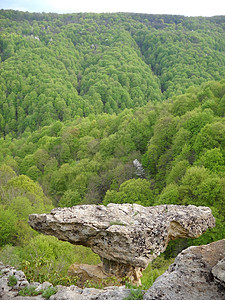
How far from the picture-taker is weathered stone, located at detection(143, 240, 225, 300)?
27.7ft

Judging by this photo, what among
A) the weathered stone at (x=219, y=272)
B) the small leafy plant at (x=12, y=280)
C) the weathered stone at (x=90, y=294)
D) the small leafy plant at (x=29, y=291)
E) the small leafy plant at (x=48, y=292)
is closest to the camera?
the weathered stone at (x=219, y=272)

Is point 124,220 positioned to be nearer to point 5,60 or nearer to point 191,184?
point 191,184

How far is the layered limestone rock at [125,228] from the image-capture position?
43.9ft

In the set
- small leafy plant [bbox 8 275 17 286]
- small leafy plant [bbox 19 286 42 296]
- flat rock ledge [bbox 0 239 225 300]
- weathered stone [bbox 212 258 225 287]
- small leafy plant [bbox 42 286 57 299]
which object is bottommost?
small leafy plant [bbox 8 275 17 286]

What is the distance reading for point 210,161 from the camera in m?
31.0

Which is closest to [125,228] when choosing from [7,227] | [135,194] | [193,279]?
[193,279]

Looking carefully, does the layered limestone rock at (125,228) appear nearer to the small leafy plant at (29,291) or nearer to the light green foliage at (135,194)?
the small leafy plant at (29,291)

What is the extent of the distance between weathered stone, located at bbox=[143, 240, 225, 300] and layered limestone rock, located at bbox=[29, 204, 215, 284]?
3525 millimetres

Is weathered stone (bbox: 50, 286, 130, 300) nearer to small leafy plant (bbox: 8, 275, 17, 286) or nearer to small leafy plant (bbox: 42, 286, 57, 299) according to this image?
small leafy plant (bbox: 42, 286, 57, 299)

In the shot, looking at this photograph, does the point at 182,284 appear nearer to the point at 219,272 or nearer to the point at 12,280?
the point at 219,272

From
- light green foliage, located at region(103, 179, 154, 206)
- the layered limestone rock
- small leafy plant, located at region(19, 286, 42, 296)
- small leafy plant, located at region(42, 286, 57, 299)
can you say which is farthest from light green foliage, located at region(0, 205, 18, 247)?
small leafy plant, located at region(42, 286, 57, 299)

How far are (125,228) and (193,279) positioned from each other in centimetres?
489

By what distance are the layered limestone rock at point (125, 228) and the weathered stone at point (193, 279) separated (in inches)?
139

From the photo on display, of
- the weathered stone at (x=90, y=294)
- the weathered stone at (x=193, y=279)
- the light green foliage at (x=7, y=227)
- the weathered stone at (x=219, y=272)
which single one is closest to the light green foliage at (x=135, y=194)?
the light green foliage at (x=7, y=227)
